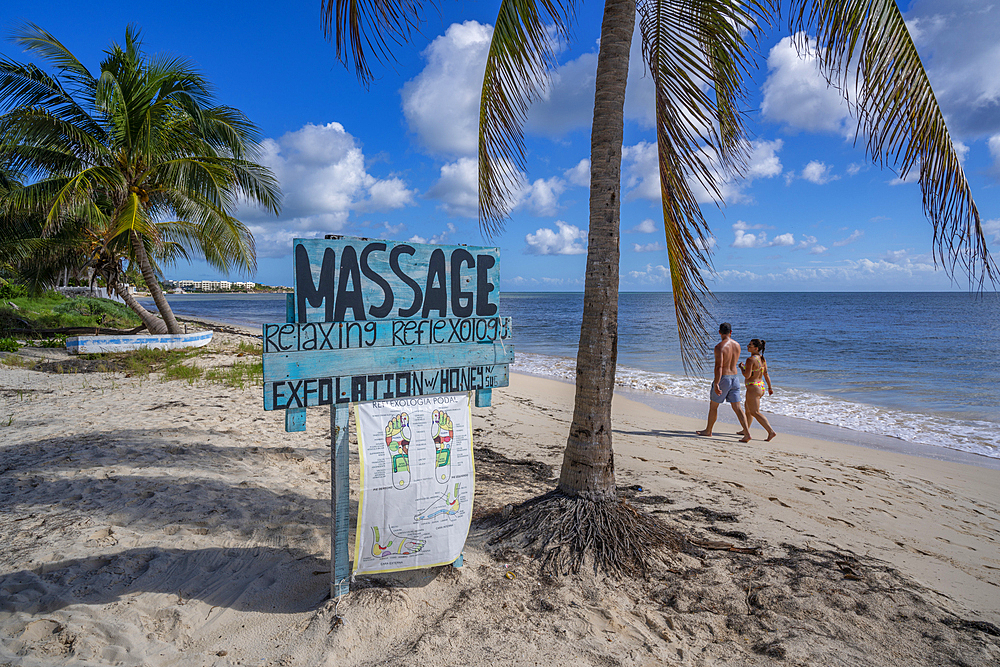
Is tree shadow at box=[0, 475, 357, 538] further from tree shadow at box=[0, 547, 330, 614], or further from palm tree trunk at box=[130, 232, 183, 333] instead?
palm tree trunk at box=[130, 232, 183, 333]

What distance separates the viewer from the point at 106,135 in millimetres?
12750

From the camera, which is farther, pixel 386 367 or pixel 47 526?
pixel 47 526

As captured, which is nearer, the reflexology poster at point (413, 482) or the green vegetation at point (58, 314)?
the reflexology poster at point (413, 482)

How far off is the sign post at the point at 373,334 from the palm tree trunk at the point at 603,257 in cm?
78

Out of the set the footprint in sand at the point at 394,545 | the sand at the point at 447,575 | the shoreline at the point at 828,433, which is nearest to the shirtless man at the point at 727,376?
the shoreline at the point at 828,433

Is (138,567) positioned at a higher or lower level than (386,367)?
lower

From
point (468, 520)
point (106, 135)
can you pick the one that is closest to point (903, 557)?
point (468, 520)

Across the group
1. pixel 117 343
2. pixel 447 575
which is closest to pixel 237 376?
pixel 117 343

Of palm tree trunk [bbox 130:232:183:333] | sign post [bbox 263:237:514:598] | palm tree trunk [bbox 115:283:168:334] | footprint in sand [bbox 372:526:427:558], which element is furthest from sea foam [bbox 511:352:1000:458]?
palm tree trunk [bbox 115:283:168:334]

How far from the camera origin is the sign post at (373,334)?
8.63 ft

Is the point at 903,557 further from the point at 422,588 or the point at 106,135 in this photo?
the point at 106,135

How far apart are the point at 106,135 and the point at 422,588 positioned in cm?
1523

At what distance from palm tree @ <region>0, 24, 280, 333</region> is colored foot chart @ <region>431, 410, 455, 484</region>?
1159 centimetres

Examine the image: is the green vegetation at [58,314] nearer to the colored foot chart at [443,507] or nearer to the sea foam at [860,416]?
the sea foam at [860,416]
